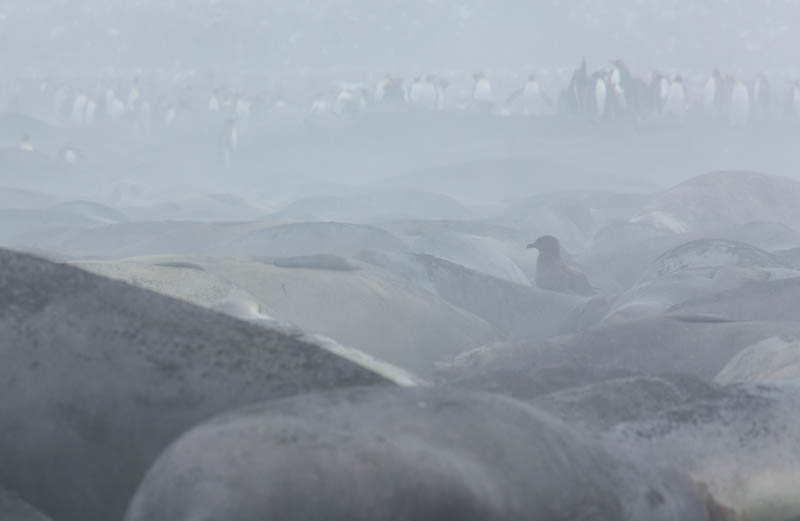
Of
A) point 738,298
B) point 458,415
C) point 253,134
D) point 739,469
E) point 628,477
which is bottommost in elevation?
point 253,134

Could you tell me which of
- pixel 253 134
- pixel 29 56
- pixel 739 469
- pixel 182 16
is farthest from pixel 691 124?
pixel 739 469

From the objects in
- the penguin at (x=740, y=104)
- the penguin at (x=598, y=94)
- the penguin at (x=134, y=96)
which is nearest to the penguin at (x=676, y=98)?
the penguin at (x=740, y=104)

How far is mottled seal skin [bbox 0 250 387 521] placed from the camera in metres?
1.64

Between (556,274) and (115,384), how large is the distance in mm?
5577

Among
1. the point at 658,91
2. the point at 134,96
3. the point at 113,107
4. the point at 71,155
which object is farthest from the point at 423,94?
the point at 113,107

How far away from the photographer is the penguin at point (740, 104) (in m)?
21.9

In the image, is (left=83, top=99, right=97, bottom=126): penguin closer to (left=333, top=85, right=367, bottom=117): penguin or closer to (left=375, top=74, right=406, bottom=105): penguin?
(left=333, top=85, right=367, bottom=117): penguin

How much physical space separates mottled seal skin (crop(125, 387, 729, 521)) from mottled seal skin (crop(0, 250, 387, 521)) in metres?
0.16

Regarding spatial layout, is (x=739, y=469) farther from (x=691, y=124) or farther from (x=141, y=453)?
(x=691, y=124)

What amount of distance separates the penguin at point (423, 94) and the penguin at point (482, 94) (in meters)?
0.99

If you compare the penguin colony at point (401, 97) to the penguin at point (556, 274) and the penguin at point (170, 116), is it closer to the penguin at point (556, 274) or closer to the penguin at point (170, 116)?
the penguin at point (170, 116)

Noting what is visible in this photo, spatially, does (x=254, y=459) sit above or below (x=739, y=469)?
above

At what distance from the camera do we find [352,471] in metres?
1.33

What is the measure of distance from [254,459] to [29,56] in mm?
32049
